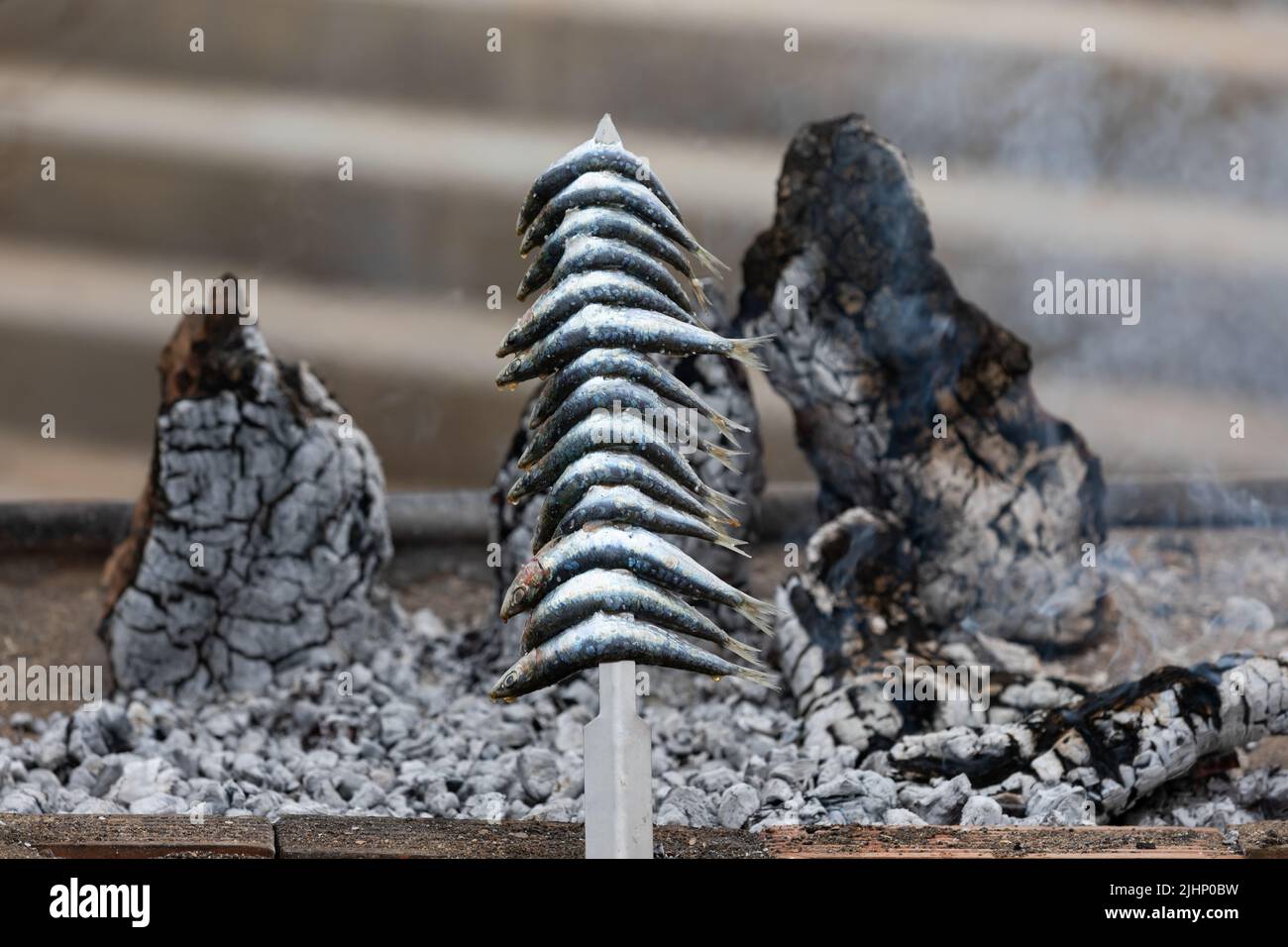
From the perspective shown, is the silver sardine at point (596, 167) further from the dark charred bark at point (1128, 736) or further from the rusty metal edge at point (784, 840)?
the dark charred bark at point (1128, 736)

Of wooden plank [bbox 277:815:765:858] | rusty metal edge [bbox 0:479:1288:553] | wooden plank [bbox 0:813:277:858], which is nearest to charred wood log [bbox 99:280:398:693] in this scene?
rusty metal edge [bbox 0:479:1288:553]

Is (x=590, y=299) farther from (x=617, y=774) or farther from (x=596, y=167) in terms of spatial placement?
(x=617, y=774)

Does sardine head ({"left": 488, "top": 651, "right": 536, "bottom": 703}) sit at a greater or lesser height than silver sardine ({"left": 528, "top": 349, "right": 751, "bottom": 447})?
lesser

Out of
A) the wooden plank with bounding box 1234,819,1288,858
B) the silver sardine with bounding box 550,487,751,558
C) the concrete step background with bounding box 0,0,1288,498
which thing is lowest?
the wooden plank with bounding box 1234,819,1288,858

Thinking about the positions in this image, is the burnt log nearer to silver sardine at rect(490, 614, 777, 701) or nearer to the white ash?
the white ash
